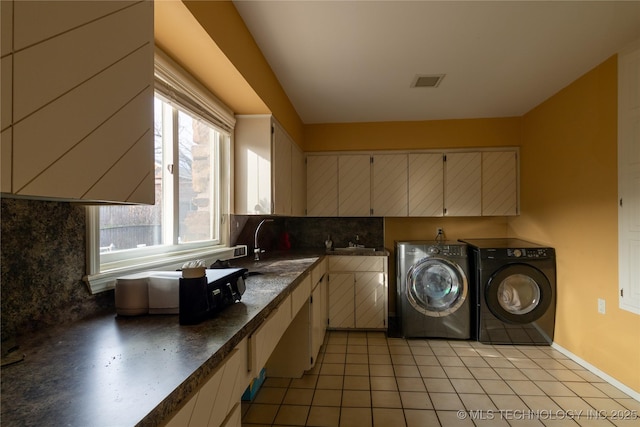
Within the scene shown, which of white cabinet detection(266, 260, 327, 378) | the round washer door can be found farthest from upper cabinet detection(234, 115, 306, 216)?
the round washer door

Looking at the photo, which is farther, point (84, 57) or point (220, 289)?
point (220, 289)

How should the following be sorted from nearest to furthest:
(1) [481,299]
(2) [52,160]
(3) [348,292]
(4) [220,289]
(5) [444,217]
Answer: (2) [52,160], (4) [220,289], (1) [481,299], (3) [348,292], (5) [444,217]

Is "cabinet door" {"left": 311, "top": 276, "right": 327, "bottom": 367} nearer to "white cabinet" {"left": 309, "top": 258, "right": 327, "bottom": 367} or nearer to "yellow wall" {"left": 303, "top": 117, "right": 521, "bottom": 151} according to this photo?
"white cabinet" {"left": 309, "top": 258, "right": 327, "bottom": 367}

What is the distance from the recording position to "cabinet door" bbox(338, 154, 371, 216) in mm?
3732

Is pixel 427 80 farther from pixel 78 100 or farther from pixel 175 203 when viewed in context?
pixel 78 100

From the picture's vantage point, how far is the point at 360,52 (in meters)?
2.19

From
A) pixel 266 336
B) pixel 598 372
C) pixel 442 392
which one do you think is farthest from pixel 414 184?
pixel 266 336

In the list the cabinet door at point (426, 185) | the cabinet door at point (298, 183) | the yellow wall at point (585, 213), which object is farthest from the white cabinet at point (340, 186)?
the yellow wall at point (585, 213)

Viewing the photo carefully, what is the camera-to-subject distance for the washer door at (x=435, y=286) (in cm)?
323

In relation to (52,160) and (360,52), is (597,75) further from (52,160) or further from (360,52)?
(52,160)

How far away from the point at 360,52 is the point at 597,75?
1883mm

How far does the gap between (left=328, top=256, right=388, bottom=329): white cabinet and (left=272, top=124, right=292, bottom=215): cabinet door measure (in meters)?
0.96

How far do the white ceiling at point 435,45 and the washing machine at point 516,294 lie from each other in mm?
1543

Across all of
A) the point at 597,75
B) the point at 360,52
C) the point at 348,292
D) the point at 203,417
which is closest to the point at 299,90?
the point at 360,52
